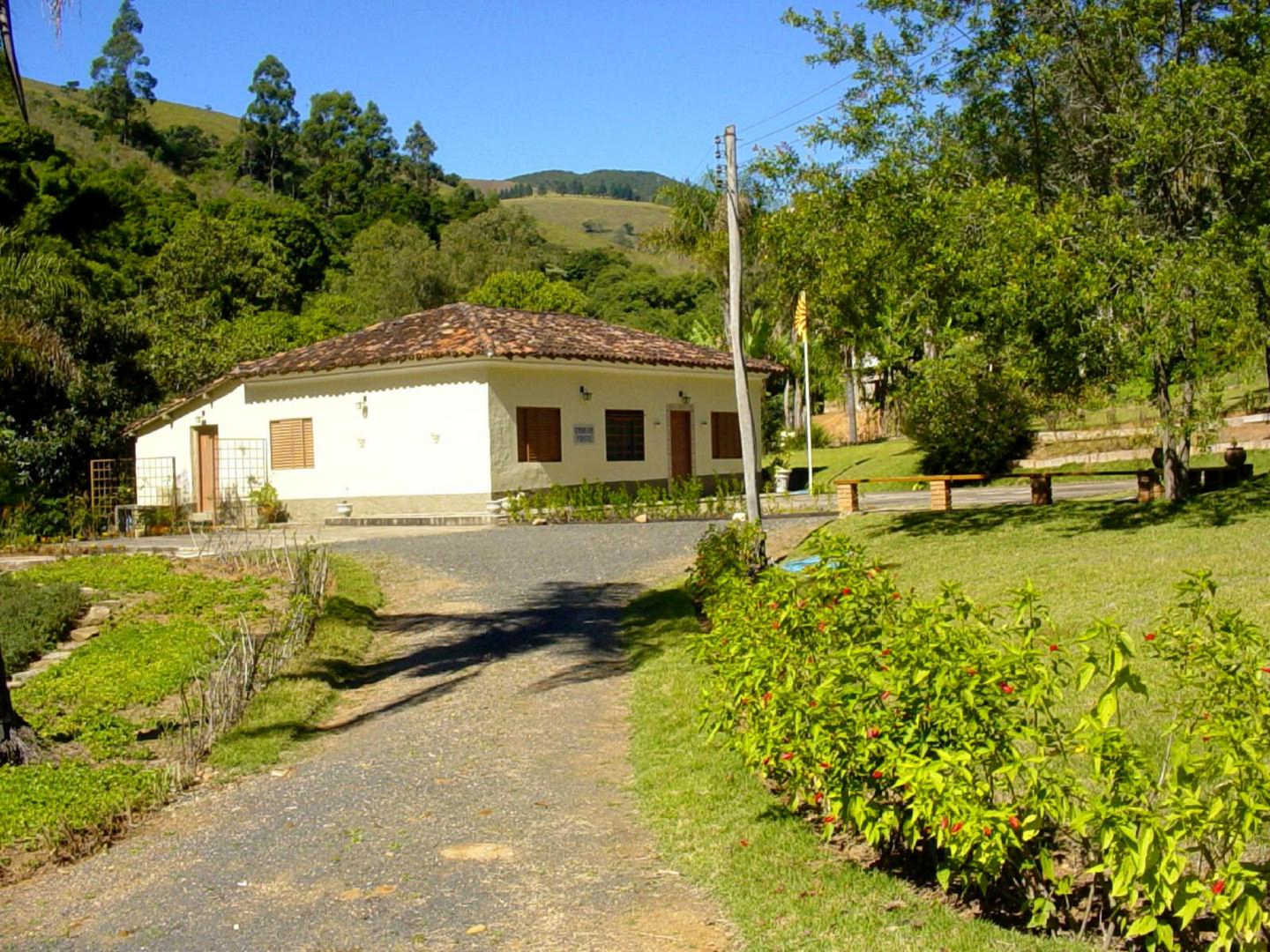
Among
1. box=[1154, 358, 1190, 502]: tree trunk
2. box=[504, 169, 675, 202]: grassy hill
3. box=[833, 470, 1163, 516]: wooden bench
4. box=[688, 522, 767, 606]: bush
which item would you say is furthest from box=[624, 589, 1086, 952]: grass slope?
box=[504, 169, 675, 202]: grassy hill

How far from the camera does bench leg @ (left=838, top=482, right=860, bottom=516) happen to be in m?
20.6

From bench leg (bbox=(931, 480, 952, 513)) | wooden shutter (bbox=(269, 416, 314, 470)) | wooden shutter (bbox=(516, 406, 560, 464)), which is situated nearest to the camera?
bench leg (bbox=(931, 480, 952, 513))

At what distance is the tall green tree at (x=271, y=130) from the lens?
319 feet

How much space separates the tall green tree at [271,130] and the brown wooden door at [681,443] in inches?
2909

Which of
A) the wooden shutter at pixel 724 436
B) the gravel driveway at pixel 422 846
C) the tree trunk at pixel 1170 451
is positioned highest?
the wooden shutter at pixel 724 436

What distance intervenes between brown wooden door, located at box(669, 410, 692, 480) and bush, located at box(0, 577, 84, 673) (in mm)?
16387

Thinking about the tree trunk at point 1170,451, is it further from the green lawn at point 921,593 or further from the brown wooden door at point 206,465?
the brown wooden door at point 206,465

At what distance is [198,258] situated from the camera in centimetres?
5322

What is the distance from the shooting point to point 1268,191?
14.0 meters

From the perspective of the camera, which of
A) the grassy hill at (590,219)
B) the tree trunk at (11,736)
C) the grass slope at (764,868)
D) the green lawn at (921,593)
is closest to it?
the grass slope at (764,868)

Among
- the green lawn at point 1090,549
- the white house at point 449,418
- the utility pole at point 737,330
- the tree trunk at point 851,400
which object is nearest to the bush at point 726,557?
the utility pole at point 737,330

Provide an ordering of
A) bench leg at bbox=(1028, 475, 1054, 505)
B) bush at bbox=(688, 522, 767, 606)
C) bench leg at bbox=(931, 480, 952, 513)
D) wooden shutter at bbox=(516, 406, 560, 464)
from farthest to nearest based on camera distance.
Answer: wooden shutter at bbox=(516, 406, 560, 464) < bench leg at bbox=(931, 480, 952, 513) < bench leg at bbox=(1028, 475, 1054, 505) < bush at bbox=(688, 522, 767, 606)

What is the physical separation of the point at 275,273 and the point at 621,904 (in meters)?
56.0

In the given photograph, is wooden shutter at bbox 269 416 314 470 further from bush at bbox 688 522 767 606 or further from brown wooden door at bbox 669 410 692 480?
bush at bbox 688 522 767 606
